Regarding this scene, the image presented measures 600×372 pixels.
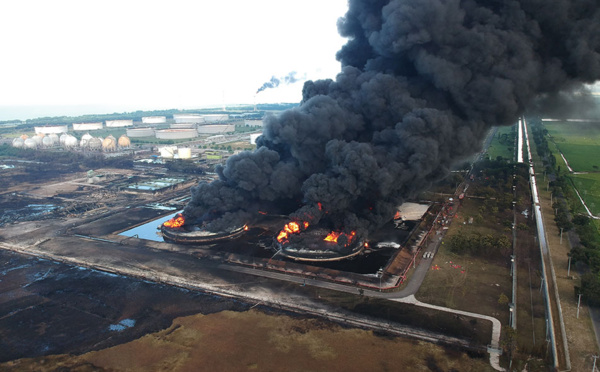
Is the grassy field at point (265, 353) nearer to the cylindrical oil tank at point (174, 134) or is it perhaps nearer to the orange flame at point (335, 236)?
the orange flame at point (335, 236)

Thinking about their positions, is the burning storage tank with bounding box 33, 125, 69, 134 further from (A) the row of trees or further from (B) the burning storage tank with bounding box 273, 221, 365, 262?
(A) the row of trees

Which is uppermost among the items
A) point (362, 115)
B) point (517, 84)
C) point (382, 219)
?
point (517, 84)

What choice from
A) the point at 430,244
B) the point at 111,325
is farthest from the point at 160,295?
the point at 430,244

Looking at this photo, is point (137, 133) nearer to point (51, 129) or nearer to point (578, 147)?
point (51, 129)

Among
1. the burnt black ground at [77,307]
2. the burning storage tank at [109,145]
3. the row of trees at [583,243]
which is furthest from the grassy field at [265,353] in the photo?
the burning storage tank at [109,145]

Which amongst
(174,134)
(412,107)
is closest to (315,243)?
(412,107)

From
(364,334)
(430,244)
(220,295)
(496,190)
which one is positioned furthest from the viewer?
(496,190)

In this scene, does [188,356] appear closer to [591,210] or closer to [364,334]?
[364,334]
